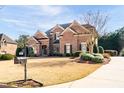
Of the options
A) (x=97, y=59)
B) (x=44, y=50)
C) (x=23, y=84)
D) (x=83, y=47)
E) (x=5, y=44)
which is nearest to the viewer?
(x=23, y=84)

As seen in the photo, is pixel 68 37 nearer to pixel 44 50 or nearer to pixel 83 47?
pixel 83 47

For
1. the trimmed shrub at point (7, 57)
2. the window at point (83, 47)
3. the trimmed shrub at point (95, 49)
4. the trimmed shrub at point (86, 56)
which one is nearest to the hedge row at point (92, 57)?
the trimmed shrub at point (86, 56)

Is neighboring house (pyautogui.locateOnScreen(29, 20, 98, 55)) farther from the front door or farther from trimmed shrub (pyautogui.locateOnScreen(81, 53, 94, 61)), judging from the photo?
trimmed shrub (pyautogui.locateOnScreen(81, 53, 94, 61))

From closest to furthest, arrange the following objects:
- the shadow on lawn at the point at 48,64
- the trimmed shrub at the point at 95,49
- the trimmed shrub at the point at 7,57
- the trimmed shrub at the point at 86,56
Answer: the shadow on lawn at the point at 48,64 → the trimmed shrub at the point at 86,56 → the trimmed shrub at the point at 95,49 → the trimmed shrub at the point at 7,57

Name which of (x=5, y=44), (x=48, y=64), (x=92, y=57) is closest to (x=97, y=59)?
(x=92, y=57)

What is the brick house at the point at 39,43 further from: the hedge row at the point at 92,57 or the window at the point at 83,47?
the hedge row at the point at 92,57

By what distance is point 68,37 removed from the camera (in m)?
20.0

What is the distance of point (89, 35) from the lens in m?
18.7

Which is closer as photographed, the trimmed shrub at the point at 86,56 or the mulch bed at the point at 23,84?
the mulch bed at the point at 23,84

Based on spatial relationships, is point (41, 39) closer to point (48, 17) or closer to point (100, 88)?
point (48, 17)

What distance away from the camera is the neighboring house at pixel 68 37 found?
17.9m

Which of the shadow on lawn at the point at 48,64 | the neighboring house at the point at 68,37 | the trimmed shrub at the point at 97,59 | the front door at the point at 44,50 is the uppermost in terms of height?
the neighboring house at the point at 68,37

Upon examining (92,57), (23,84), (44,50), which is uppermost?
(44,50)

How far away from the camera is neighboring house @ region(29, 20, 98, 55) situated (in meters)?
17.9
